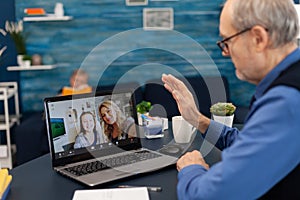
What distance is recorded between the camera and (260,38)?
44.4 inches

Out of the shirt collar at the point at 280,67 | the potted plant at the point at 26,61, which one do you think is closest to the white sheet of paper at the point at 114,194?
the shirt collar at the point at 280,67

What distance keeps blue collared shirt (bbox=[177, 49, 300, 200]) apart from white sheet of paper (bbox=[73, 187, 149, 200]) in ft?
1.31

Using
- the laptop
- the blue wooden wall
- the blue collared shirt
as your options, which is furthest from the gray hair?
the blue wooden wall

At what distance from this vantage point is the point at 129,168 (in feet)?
5.53

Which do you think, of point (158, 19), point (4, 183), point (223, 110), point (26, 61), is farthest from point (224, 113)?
point (26, 61)

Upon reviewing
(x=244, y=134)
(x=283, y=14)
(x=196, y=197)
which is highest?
(x=283, y=14)

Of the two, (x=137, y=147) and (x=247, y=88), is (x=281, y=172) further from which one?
(x=247, y=88)

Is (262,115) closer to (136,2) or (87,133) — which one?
(87,133)

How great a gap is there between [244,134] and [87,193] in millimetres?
639

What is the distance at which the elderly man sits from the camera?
3.30 feet

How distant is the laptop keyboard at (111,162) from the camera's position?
166 cm

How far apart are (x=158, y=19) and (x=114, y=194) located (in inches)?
121

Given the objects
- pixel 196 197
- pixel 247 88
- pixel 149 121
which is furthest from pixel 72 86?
pixel 196 197

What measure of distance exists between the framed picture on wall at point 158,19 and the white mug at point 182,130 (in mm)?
2357
